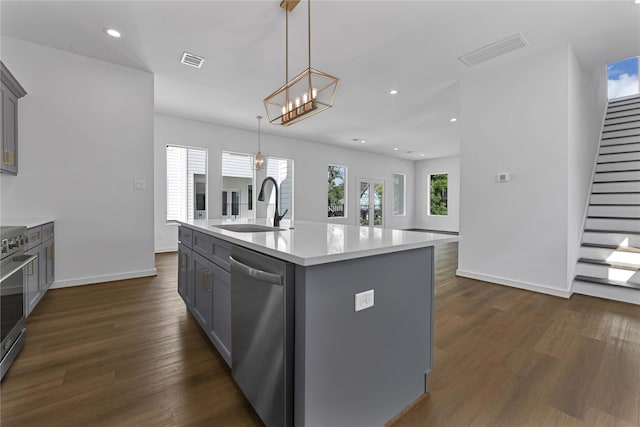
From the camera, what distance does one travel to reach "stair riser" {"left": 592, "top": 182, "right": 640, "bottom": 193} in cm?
405

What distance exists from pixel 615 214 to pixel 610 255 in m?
0.83

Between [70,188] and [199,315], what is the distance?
2673mm

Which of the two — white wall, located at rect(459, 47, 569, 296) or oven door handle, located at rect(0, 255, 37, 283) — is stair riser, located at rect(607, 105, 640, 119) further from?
oven door handle, located at rect(0, 255, 37, 283)

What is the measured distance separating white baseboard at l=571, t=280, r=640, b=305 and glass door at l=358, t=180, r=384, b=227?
6.59 meters

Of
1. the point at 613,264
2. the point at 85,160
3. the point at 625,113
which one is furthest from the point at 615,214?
the point at 85,160

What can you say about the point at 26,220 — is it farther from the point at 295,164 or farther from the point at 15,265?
the point at 295,164

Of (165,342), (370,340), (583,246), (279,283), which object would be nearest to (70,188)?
(165,342)

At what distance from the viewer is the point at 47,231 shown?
3.08 meters

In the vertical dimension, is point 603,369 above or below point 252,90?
below

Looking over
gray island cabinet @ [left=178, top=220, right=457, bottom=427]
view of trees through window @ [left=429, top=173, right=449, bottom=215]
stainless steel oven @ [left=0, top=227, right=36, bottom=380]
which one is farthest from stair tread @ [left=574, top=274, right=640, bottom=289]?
view of trees through window @ [left=429, top=173, right=449, bottom=215]

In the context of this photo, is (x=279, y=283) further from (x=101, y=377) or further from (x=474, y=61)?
(x=474, y=61)

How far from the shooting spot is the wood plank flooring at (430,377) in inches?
55.9

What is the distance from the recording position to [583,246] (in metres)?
3.70

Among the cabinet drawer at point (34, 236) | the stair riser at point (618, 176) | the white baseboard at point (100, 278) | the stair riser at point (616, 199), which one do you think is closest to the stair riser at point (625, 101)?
the stair riser at point (618, 176)
